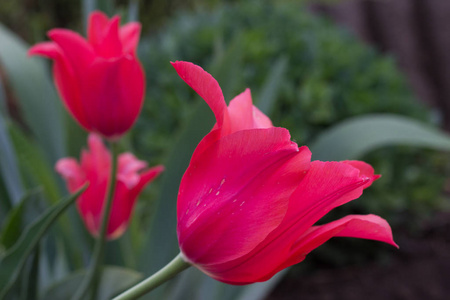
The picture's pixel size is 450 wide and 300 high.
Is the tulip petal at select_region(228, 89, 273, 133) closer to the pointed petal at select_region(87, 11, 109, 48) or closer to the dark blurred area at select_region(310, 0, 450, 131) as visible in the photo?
the pointed petal at select_region(87, 11, 109, 48)

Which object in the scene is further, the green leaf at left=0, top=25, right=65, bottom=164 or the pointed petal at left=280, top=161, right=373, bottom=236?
the green leaf at left=0, top=25, right=65, bottom=164

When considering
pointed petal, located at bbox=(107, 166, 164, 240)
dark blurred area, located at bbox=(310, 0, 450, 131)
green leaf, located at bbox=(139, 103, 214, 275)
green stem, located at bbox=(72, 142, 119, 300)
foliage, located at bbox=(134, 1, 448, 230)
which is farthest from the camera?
dark blurred area, located at bbox=(310, 0, 450, 131)

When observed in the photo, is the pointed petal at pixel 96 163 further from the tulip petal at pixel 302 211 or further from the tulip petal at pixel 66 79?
the tulip petal at pixel 302 211

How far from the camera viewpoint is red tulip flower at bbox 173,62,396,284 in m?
0.24

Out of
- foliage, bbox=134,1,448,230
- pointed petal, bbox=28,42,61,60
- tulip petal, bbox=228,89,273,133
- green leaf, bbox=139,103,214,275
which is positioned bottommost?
foliage, bbox=134,1,448,230

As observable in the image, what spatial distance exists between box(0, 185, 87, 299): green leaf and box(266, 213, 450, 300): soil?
1.35 meters

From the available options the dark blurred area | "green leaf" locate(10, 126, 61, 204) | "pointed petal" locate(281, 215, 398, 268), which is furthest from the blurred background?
the dark blurred area

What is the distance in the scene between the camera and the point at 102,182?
492 millimetres

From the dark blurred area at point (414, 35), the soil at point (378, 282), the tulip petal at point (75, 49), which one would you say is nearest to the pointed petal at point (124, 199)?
the tulip petal at point (75, 49)

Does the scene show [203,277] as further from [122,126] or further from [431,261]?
[431,261]

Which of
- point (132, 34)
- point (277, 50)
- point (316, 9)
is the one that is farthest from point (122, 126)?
point (316, 9)

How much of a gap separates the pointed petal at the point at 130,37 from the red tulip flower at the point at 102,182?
11 centimetres

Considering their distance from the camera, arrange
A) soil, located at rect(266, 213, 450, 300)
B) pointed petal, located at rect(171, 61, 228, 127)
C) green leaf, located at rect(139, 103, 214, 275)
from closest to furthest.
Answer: pointed petal, located at rect(171, 61, 228, 127), green leaf, located at rect(139, 103, 214, 275), soil, located at rect(266, 213, 450, 300)

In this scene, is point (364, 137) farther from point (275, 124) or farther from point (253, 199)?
point (275, 124)
